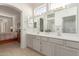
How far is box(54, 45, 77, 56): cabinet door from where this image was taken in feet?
8.27

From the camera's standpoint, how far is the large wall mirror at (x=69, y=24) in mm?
3091

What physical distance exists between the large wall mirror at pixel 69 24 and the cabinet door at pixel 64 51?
2.13 ft

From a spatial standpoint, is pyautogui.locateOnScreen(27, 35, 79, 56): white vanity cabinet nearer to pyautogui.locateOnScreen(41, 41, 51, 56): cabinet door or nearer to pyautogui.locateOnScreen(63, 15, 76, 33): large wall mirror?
pyautogui.locateOnScreen(41, 41, 51, 56): cabinet door

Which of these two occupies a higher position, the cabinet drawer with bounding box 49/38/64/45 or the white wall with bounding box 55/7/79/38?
the white wall with bounding box 55/7/79/38

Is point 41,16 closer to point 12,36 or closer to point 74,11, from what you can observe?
point 74,11

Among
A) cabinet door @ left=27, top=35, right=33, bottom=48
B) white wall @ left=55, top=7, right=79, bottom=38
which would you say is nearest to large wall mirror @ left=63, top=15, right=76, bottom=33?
white wall @ left=55, top=7, right=79, bottom=38

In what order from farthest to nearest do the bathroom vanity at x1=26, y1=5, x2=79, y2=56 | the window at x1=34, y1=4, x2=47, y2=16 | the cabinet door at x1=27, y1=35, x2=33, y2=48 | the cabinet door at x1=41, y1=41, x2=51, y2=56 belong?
the cabinet door at x1=27, y1=35, x2=33, y2=48
the window at x1=34, y1=4, x2=47, y2=16
the cabinet door at x1=41, y1=41, x2=51, y2=56
the bathroom vanity at x1=26, y1=5, x2=79, y2=56

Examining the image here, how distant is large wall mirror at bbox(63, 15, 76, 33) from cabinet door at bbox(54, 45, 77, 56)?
0.65m

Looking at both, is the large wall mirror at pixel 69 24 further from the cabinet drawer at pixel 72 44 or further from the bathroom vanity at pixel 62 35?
the cabinet drawer at pixel 72 44

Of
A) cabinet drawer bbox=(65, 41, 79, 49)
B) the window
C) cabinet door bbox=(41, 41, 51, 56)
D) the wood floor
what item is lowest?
the wood floor

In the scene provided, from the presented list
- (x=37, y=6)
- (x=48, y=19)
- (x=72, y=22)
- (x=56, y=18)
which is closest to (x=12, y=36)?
(x=37, y=6)

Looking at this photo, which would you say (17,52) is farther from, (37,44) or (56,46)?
(56,46)

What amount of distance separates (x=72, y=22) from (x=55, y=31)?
2.99ft

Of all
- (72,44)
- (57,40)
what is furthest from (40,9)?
(72,44)
